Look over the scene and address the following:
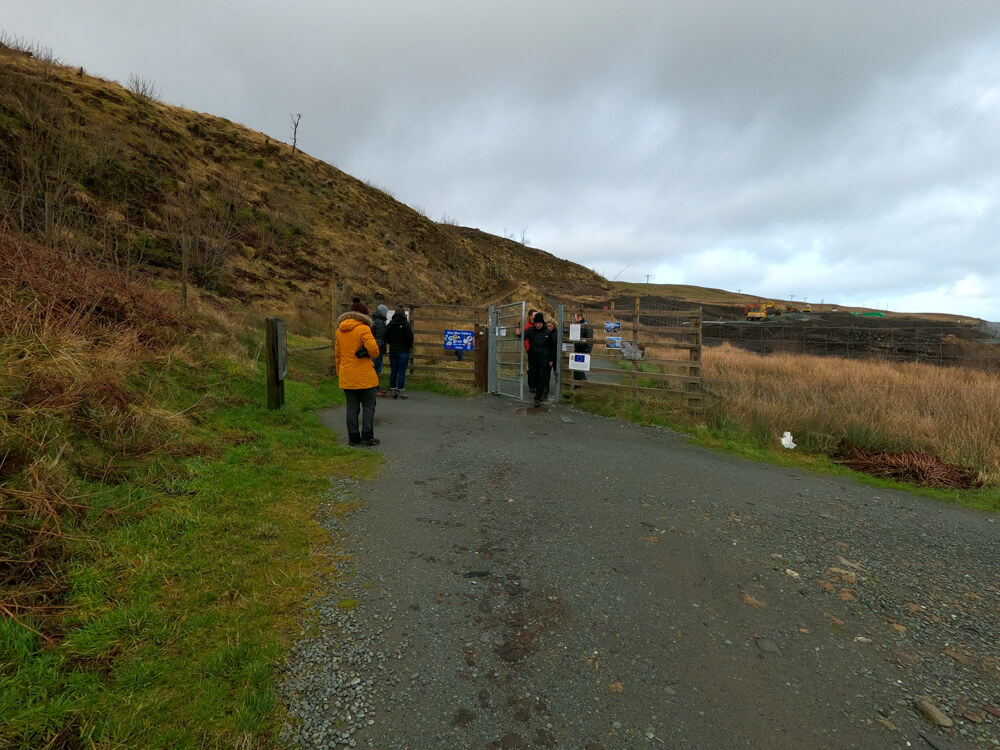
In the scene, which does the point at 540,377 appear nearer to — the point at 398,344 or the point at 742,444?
the point at 398,344

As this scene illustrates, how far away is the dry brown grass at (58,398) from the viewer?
9.50 feet

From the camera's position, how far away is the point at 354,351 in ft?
20.8

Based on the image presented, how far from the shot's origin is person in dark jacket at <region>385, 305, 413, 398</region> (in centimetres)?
1043

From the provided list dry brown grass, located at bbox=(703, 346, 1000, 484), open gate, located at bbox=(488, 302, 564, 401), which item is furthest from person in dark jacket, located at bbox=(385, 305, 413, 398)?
dry brown grass, located at bbox=(703, 346, 1000, 484)

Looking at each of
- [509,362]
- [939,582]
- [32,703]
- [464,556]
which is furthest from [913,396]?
[32,703]

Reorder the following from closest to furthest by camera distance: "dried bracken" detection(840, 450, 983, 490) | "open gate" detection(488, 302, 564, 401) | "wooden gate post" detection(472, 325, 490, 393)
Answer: "dried bracken" detection(840, 450, 983, 490) → "open gate" detection(488, 302, 564, 401) → "wooden gate post" detection(472, 325, 490, 393)

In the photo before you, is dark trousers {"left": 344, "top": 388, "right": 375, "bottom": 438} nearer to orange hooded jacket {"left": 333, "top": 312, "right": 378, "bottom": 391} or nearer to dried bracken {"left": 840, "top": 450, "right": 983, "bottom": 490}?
orange hooded jacket {"left": 333, "top": 312, "right": 378, "bottom": 391}

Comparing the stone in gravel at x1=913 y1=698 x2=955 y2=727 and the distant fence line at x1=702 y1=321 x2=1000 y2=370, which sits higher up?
the distant fence line at x1=702 y1=321 x2=1000 y2=370

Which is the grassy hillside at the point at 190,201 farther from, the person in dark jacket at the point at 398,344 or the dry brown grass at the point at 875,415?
the dry brown grass at the point at 875,415

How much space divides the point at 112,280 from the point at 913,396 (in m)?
14.0

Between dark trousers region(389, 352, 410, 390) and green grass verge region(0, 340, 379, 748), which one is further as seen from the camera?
dark trousers region(389, 352, 410, 390)

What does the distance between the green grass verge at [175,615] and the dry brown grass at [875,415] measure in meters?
7.83

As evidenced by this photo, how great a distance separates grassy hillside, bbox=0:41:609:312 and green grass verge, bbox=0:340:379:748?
19.5 feet

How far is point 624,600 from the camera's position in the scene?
3.28 metres
